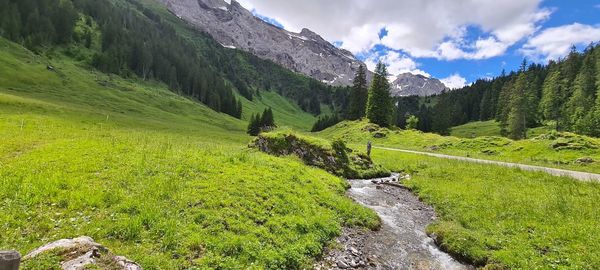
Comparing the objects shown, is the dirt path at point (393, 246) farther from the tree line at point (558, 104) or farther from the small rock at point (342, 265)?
the tree line at point (558, 104)

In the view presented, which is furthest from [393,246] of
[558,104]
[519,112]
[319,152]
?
[558,104]

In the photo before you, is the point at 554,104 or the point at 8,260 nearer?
the point at 8,260

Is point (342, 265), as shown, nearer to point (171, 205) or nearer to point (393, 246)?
point (393, 246)

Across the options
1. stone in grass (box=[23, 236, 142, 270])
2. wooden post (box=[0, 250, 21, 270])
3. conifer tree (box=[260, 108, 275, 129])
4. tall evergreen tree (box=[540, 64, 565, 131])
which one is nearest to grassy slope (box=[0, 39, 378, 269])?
stone in grass (box=[23, 236, 142, 270])

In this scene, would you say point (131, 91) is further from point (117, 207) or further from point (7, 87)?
point (117, 207)

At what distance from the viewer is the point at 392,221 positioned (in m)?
19.9

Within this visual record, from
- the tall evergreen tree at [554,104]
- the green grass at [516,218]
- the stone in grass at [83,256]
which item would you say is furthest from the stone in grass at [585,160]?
the tall evergreen tree at [554,104]

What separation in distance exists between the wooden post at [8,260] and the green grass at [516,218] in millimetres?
15933

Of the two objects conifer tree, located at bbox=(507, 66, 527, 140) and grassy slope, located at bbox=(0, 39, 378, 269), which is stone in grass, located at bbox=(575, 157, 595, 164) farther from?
conifer tree, located at bbox=(507, 66, 527, 140)

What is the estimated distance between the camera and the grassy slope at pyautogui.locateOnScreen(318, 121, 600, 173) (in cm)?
4306

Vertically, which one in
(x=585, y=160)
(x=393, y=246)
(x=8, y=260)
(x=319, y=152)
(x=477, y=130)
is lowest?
(x=393, y=246)

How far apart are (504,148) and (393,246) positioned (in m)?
52.1

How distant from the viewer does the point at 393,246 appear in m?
16.2

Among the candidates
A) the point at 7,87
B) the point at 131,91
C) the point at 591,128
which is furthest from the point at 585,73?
the point at 7,87
